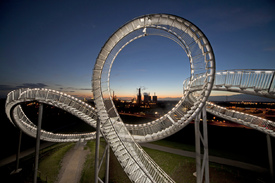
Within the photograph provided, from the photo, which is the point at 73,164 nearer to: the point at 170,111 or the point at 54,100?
the point at 54,100

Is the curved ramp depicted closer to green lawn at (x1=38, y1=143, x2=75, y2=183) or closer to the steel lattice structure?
the steel lattice structure

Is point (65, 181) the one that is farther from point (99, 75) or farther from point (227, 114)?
point (227, 114)

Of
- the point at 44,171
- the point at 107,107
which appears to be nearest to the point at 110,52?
the point at 107,107

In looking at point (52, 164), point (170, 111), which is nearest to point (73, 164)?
point (52, 164)

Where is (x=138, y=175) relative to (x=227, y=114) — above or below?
below

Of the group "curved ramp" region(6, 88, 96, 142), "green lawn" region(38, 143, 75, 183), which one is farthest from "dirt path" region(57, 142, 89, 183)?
"curved ramp" region(6, 88, 96, 142)

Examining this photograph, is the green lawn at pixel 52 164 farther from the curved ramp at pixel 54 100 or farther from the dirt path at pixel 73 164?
the curved ramp at pixel 54 100

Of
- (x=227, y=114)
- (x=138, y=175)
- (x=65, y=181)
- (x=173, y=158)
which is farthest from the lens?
(x=173, y=158)

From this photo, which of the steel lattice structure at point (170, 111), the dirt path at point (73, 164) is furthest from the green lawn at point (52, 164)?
the steel lattice structure at point (170, 111)
